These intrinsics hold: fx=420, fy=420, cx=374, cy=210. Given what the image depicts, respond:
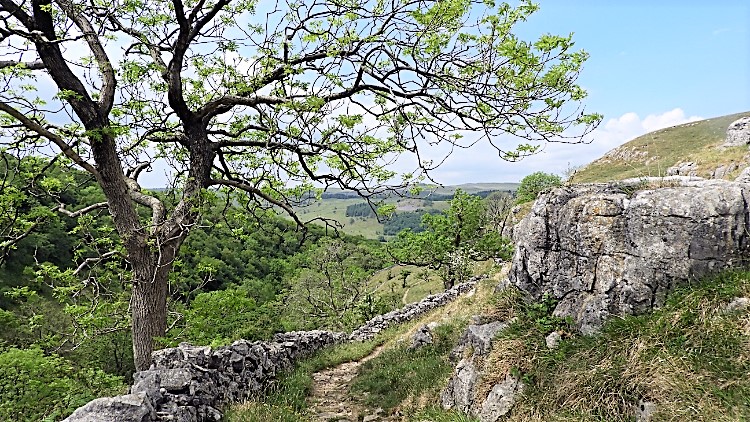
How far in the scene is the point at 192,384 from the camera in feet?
21.2

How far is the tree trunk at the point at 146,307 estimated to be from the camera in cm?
817

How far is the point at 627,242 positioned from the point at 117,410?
6888 millimetres

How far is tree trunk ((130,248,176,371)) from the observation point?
26.8 ft

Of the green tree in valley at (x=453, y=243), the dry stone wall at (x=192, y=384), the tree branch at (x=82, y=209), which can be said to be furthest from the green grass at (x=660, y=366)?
the green tree in valley at (x=453, y=243)

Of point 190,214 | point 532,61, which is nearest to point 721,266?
point 532,61

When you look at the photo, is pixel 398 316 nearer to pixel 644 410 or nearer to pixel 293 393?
pixel 293 393

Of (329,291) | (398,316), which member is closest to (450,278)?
(398,316)

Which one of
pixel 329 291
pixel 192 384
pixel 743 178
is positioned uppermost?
pixel 743 178

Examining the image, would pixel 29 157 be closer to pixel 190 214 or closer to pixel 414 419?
pixel 190 214

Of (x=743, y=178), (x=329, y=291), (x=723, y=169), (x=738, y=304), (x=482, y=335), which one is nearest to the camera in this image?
(x=738, y=304)

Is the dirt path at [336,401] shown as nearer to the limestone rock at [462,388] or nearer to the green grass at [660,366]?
the limestone rock at [462,388]

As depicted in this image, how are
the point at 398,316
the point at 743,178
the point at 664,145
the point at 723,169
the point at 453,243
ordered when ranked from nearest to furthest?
the point at 743,178, the point at 398,316, the point at 723,169, the point at 453,243, the point at 664,145

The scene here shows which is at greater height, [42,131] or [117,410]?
[42,131]

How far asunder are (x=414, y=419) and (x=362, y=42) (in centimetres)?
628
